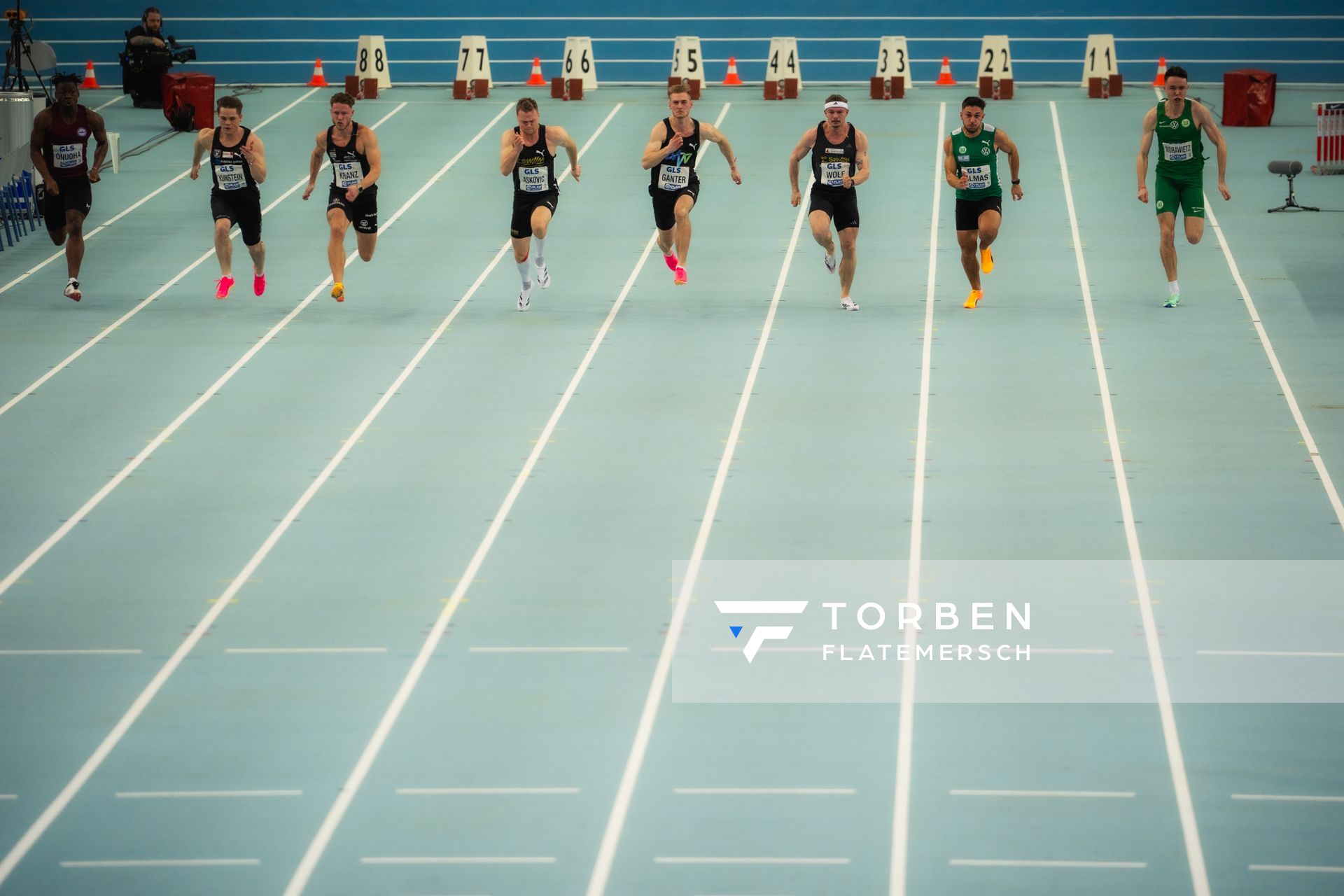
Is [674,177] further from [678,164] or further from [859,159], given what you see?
[859,159]

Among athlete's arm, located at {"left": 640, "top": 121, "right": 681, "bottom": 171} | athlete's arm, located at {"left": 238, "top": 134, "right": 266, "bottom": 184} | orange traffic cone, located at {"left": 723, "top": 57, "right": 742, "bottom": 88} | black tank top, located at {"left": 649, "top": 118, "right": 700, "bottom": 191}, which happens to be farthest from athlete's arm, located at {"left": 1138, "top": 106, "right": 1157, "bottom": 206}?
orange traffic cone, located at {"left": 723, "top": 57, "right": 742, "bottom": 88}

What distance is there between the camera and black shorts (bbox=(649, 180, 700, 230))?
14406 millimetres

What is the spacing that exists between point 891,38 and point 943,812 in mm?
19409

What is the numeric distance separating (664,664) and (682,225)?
700 centimetres

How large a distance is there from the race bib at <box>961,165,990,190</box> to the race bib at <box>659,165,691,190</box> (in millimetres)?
2134

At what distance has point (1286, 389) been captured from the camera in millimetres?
12258

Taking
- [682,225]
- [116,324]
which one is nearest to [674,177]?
[682,225]

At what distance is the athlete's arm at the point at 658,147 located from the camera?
46.3 ft

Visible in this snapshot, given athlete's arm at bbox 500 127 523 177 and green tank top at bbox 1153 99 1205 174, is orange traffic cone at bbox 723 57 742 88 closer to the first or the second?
athlete's arm at bbox 500 127 523 177

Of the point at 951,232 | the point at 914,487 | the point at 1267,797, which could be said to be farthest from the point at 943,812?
the point at 951,232

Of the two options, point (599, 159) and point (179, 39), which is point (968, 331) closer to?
point (599, 159)

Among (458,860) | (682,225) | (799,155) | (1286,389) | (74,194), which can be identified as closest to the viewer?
(458,860)

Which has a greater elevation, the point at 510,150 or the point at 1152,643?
the point at 510,150

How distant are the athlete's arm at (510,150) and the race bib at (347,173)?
3.67 feet
